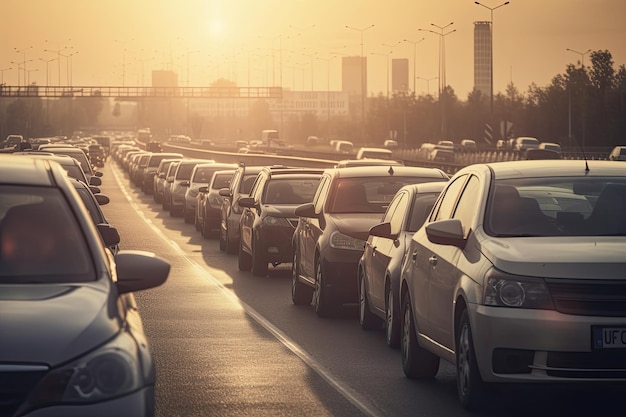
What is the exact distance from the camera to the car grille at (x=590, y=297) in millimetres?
9242

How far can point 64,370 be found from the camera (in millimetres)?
5895

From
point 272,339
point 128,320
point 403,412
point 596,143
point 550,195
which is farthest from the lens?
point 596,143

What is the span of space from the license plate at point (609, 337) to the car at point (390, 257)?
13.5ft

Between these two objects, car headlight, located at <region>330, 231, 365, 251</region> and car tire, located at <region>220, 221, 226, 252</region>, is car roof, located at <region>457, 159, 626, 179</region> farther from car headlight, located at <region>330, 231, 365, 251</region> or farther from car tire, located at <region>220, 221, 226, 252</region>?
car tire, located at <region>220, 221, 226, 252</region>

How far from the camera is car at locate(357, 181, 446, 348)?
13461 mm

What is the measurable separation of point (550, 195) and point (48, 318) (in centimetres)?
559

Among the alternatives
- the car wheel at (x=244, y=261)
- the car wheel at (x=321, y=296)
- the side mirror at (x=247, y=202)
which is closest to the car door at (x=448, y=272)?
the car wheel at (x=321, y=296)

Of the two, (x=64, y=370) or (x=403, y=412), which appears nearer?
(x=64, y=370)

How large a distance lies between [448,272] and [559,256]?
44.2 inches

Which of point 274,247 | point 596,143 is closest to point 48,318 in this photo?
point 274,247

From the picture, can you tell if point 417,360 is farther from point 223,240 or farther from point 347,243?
point 223,240

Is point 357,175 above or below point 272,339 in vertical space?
above

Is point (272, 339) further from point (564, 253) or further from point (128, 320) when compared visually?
point (128, 320)

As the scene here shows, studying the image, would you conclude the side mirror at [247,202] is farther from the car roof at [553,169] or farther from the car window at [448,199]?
the car roof at [553,169]
